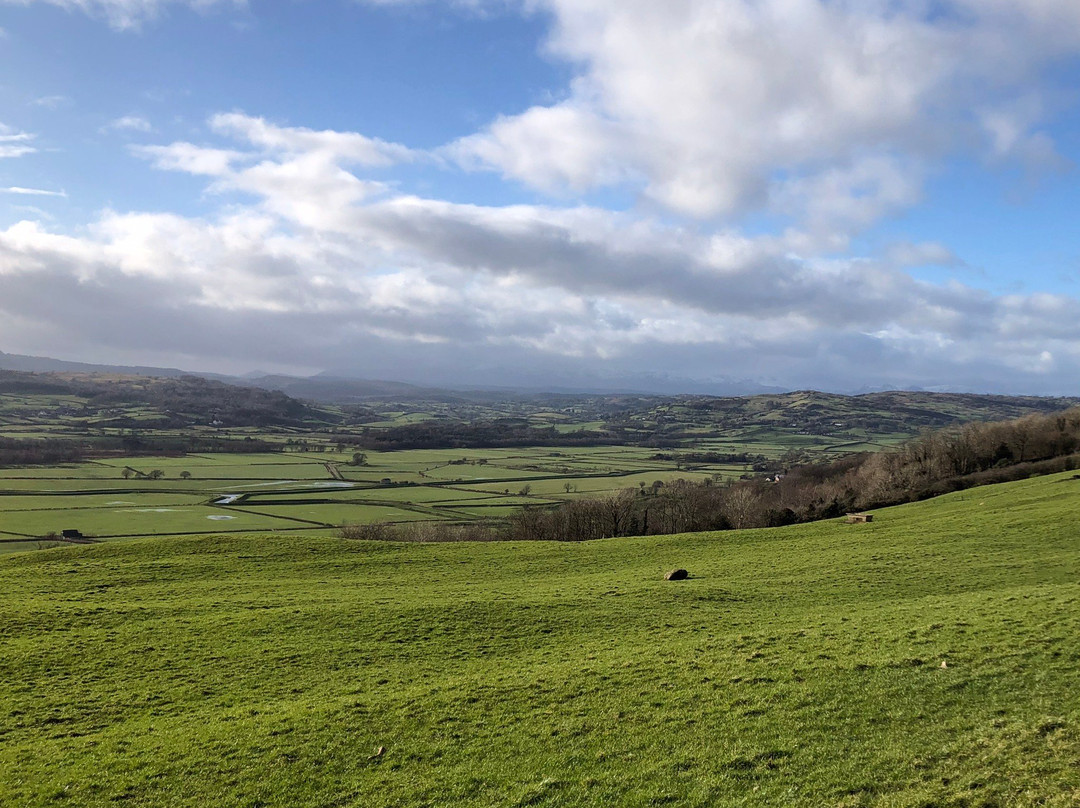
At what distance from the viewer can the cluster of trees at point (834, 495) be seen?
251 feet

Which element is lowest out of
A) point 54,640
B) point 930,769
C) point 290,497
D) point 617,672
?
point 290,497

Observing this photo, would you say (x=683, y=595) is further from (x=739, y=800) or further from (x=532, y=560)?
(x=739, y=800)

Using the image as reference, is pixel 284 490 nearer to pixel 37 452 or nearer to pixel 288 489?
pixel 288 489

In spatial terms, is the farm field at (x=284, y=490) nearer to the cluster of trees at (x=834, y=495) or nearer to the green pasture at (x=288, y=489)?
the green pasture at (x=288, y=489)

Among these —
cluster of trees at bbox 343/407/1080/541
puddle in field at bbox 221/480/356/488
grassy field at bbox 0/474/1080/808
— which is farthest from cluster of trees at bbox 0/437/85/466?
grassy field at bbox 0/474/1080/808

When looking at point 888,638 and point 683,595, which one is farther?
point 683,595

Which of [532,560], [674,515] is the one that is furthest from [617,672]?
[674,515]

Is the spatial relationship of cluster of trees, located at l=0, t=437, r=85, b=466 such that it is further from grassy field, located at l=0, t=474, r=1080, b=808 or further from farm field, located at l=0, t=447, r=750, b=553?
grassy field, located at l=0, t=474, r=1080, b=808

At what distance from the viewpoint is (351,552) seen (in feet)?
161

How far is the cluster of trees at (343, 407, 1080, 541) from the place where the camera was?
7656cm

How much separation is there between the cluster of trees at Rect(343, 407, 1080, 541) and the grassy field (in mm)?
37208

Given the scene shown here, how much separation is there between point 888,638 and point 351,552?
3958cm

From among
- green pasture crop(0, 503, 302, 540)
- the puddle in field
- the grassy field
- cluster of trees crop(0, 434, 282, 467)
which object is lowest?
the puddle in field

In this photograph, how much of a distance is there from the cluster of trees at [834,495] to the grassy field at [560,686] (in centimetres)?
3721
